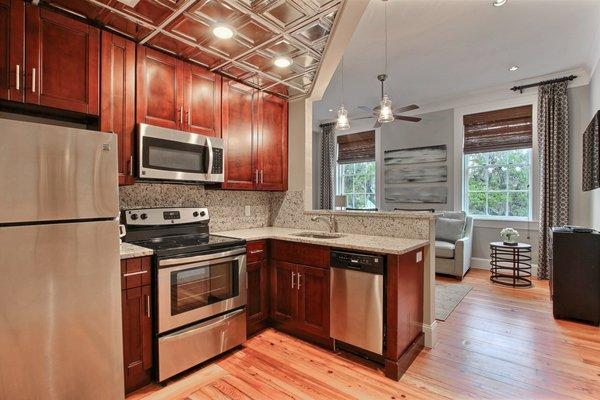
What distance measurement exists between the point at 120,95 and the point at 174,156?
22.0 inches

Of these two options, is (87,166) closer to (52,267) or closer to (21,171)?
(21,171)

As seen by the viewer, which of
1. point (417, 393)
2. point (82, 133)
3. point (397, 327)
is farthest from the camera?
point (397, 327)

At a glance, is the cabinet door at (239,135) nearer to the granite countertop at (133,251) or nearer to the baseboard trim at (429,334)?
the granite countertop at (133,251)

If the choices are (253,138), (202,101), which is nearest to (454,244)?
(253,138)

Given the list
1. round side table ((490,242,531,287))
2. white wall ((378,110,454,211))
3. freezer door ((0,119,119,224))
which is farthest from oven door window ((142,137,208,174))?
white wall ((378,110,454,211))

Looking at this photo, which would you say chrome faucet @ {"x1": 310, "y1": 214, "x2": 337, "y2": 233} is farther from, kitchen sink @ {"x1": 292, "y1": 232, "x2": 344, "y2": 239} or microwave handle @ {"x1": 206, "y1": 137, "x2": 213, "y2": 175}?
microwave handle @ {"x1": 206, "y1": 137, "x2": 213, "y2": 175}

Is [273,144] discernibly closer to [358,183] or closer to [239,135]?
[239,135]

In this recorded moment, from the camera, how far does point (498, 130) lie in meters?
5.11

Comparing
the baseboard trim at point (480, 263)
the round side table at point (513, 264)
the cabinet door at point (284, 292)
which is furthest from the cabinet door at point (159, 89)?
the baseboard trim at point (480, 263)

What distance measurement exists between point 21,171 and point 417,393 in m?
2.56

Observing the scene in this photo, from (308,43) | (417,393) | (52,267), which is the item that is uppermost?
(308,43)

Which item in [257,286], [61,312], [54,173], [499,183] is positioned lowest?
[257,286]

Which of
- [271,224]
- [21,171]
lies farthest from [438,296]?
[21,171]

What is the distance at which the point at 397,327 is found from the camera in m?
2.12
